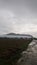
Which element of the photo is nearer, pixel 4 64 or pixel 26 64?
pixel 4 64

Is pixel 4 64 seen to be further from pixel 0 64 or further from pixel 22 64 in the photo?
pixel 22 64

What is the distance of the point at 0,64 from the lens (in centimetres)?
1714

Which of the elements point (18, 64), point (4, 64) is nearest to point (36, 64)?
point (18, 64)

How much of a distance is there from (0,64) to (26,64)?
280 centimetres

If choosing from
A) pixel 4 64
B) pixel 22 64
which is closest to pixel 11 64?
pixel 4 64

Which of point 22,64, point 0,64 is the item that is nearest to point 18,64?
point 22,64

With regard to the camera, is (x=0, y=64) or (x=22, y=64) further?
(x=22, y=64)

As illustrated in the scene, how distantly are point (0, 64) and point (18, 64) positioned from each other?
1.89 meters

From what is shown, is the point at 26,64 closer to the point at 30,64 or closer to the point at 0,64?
the point at 30,64

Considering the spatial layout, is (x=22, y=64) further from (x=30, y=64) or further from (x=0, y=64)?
(x=0, y=64)

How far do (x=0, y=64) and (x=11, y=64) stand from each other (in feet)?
3.26

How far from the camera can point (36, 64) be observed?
1842cm

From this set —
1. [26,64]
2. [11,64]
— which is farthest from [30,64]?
[11,64]

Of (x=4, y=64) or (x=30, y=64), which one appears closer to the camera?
(x=4, y=64)
